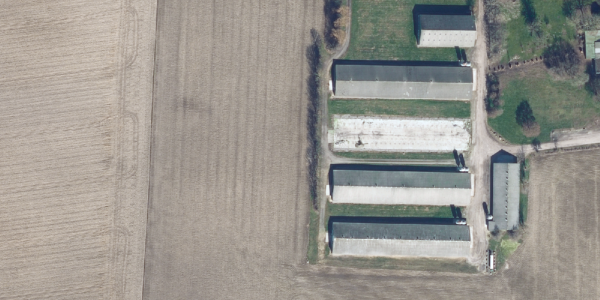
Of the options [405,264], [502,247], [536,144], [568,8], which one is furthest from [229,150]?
[568,8]

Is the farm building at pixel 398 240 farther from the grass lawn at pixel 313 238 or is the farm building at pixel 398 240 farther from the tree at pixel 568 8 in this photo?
the tree at pixel 568 8

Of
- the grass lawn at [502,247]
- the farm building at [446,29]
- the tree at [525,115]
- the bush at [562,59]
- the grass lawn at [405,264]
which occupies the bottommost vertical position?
the grass lawn at [405,264]

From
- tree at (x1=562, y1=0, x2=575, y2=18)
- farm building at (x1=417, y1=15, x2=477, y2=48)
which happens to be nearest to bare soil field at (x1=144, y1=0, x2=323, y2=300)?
farm building at (x1=417, y1=15, x2=477, y2=48)

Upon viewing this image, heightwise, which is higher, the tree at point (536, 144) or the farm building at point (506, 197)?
the tree at point (536, 144)

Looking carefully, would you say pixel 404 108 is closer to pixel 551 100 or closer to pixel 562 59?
pixel 551 100

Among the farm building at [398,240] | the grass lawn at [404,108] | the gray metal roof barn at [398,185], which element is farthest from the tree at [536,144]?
the farm building at [398,240]

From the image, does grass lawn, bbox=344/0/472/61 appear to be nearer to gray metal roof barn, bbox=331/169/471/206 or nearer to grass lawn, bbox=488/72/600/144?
grass lawn, bbox=488/72/600/144
